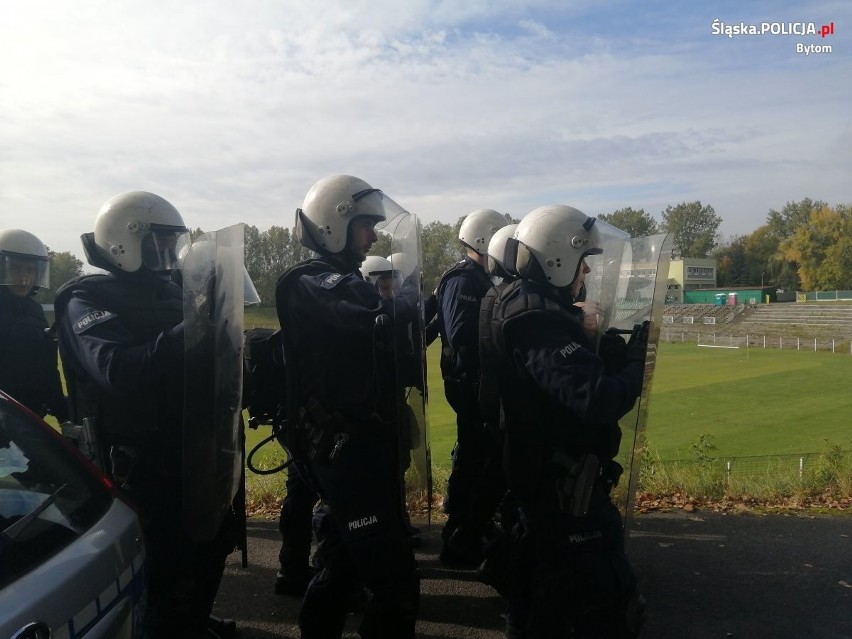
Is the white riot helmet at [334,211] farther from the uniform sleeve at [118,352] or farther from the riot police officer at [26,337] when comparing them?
the riot police officer at [26,337]

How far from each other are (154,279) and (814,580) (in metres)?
3.88

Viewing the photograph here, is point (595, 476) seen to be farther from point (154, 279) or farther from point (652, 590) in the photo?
point (154, 279)

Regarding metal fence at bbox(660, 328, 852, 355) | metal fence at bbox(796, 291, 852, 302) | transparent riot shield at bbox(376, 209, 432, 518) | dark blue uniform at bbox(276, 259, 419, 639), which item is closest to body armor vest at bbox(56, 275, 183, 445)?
dark blue uniform at bbox(276, 259, 419, 639)

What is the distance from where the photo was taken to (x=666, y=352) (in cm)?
5072

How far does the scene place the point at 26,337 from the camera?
15.9 feet

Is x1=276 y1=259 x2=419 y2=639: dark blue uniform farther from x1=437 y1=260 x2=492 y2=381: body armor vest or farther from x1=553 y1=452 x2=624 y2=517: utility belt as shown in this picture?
x1=437 y1=260 x2=492 y2=381: body armor vest

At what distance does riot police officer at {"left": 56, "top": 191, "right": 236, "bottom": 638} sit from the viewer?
288cm

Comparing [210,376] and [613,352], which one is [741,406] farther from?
[210,376]

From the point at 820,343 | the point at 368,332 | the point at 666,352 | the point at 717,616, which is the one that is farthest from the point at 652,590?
the point at 820,343

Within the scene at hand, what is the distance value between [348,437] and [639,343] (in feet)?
3.99

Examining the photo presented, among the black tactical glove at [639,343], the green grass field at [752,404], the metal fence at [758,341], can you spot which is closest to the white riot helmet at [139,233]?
the black tactical glove at [639,343]

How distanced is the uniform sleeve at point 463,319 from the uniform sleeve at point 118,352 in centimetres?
205

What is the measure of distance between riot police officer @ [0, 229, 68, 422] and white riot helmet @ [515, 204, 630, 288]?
3.38 meters

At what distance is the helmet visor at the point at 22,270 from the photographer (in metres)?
5.02
